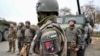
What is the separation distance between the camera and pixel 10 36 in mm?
12539

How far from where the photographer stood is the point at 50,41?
2.54 meters

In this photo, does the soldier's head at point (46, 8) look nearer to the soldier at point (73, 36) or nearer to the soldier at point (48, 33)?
the soldier at point (48, 33)

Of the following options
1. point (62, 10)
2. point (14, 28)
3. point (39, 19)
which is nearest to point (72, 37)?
point (39, 19)

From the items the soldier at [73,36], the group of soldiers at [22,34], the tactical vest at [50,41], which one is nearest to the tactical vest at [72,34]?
the soldier at [73,36]

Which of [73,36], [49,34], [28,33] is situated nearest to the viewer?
[49,34]

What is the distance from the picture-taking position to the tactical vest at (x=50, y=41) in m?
2.53

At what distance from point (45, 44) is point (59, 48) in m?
0.16

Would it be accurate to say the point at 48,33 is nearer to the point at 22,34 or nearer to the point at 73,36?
the point at 73,36

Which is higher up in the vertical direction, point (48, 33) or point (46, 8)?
point (46, 8)

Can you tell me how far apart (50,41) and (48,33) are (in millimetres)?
80

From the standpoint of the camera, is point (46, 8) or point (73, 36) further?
point (73, 36)

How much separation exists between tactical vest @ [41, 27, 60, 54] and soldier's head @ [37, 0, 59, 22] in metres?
0.19

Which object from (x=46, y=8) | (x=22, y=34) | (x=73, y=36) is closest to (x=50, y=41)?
(x=46, y=8)

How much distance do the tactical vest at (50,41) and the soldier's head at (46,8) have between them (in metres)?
0.19
